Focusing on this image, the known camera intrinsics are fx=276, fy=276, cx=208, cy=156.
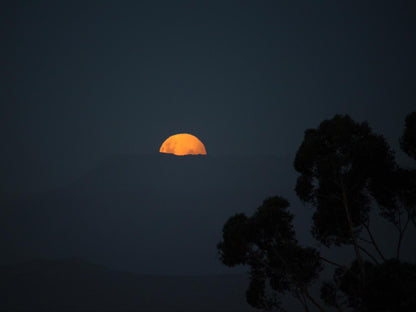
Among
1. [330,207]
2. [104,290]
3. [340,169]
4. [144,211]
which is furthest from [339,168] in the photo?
[144,211]

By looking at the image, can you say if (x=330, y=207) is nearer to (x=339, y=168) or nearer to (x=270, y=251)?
(x=339, y=168)

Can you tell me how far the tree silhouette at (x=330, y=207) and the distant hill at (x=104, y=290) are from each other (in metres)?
37.0

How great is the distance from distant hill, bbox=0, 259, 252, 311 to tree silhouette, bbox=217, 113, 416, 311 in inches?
1457

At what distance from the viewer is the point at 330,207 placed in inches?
555

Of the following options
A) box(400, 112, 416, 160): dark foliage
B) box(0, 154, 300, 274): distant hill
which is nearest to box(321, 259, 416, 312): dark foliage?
box(400, 112, 416, 160): dark foliage

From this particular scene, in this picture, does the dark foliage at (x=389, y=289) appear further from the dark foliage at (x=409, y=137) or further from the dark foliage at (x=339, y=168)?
the dark foliage at (x=409, y=137)

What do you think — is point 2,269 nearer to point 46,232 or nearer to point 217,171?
point 46,232

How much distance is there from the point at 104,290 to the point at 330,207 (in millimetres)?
48169

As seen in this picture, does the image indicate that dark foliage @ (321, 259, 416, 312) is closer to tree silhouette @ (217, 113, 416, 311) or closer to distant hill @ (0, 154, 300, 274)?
tree silhouette @ (217, 113, 416, 311)

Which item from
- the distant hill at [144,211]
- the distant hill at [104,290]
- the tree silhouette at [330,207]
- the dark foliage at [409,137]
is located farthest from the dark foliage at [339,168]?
the distant hill at [144,211]

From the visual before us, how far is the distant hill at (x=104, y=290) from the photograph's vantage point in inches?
1773

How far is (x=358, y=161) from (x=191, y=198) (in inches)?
2952

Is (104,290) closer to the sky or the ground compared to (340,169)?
closer to the ground

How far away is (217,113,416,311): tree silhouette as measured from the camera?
501 inches
